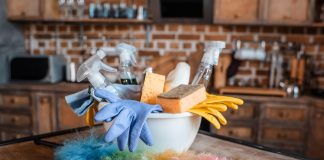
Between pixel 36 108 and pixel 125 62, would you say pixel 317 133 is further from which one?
pixel 36 108

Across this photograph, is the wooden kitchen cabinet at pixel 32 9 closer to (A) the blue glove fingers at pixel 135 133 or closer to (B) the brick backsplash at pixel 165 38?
(B) the brick backsplash at pixel 165 38

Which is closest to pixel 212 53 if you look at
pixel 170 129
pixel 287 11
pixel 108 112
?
pixel 170 129

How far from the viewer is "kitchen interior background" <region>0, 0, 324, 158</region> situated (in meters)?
2.33

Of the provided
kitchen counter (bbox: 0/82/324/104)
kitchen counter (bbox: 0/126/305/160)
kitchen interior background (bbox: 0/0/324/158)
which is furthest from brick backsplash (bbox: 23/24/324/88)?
kitchen counter (bbox: 0/126/305/160)

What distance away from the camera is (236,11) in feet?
8.12

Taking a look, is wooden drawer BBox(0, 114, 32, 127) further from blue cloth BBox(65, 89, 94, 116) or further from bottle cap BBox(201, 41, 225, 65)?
bottle cap BBox(201, 41, 225, 65)

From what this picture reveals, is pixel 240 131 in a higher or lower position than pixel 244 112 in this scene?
lower

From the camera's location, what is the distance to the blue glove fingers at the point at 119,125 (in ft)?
2.14

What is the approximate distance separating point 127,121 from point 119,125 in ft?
0.08

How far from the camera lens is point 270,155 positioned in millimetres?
911

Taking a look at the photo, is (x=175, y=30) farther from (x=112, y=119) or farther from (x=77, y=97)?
(x=112, y=119)

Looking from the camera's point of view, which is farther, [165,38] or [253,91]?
[165,38]

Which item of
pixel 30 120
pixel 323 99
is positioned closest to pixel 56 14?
pixel 30 120

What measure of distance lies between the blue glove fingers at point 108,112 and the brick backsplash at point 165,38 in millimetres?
2126
